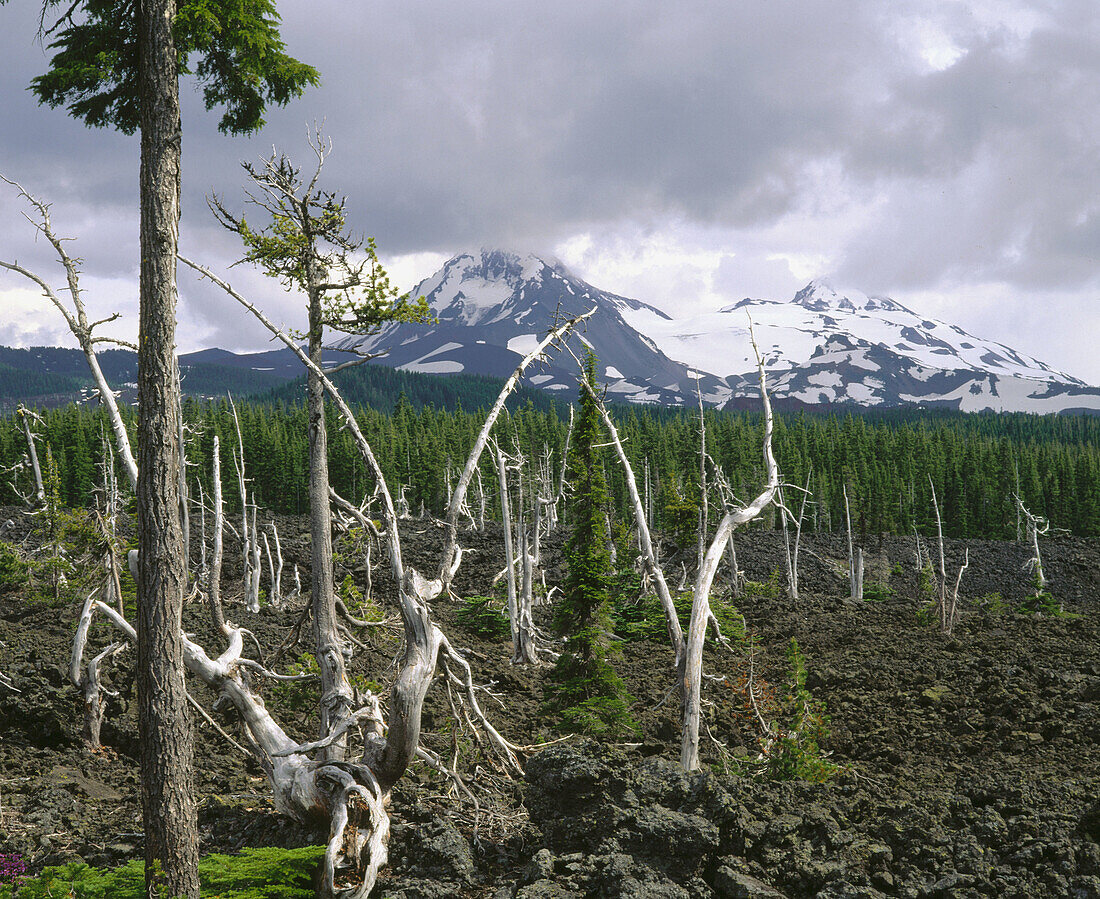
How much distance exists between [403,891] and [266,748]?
240cm

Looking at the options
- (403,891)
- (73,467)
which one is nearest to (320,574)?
(403,891)

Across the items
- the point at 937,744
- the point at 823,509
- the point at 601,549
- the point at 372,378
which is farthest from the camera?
the point at 372,378

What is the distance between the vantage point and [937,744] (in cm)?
1102

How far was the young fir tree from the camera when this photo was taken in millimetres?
11523

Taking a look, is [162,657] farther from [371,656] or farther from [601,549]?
[371,656]

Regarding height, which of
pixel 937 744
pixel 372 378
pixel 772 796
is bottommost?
pixel 937 744

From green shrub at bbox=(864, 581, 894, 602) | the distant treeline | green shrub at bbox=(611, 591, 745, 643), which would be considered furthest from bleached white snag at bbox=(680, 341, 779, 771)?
the distant treeline

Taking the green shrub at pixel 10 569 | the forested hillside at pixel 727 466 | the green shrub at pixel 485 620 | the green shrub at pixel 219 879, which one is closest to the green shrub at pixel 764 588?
the green shrub at pixel 485 620

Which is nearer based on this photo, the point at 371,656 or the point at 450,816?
the point at 450,816

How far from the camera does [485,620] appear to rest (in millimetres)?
23875

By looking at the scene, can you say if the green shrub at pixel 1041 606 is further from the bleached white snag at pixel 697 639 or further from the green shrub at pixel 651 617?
the bleached white snag at pixel 697 639

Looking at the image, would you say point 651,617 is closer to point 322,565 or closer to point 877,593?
point 322,565

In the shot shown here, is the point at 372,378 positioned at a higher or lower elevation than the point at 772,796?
higher

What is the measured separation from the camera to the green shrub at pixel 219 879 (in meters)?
5.23
